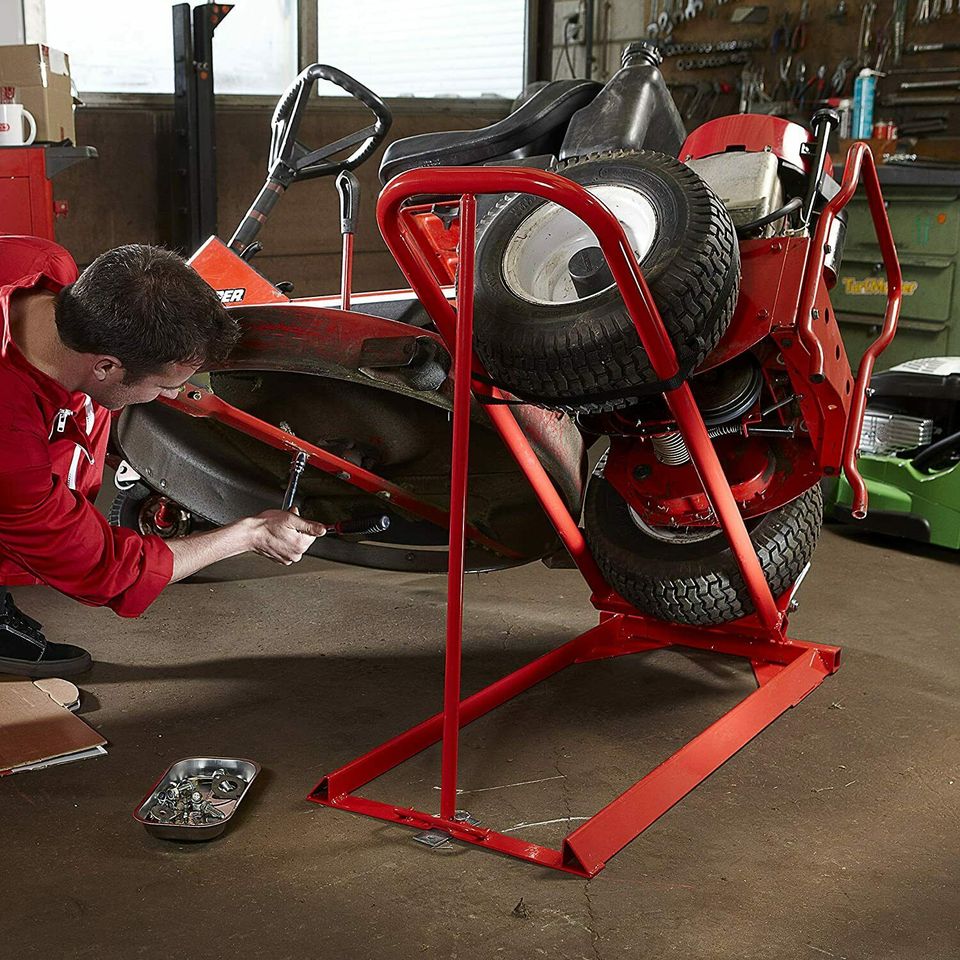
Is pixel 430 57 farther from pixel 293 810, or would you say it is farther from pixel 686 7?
pixel 293 810

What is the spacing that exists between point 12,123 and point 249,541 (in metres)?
3.20

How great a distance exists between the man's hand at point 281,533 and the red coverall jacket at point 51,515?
172 mm

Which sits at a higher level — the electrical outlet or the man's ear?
the electrical outlet

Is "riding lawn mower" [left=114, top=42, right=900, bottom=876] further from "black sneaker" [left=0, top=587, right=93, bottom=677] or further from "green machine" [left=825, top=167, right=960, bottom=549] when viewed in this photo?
"green machine" [left=825, top=167, right=960, bottom=549]

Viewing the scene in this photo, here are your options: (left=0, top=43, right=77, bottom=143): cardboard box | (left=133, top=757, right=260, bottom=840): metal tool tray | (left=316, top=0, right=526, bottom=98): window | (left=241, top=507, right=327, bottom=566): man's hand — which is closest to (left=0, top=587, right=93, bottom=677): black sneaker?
(left=133, top=757, right=260, bottom=840): metal tool tray

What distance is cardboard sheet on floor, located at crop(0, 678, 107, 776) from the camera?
8.18ft

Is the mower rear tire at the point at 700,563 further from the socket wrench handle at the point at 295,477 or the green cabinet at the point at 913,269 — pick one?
the green cabinet at the point at 913,269

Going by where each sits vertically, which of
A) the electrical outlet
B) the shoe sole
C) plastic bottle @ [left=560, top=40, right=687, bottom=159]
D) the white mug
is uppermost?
the electrical outlet

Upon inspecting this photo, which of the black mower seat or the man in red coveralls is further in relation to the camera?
the black mower seat

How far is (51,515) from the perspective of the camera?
7.06 feet

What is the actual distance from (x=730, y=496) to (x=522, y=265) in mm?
652

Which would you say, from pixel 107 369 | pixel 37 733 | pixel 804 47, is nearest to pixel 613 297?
pixel 107 369

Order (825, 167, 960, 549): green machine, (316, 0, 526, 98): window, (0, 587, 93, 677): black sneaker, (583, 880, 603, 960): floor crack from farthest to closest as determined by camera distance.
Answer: (316, 0, 526, 98): window < (825, 167, 960, 549): green machine < (0, 587, 93, 677): black sneaker < (583, 880, 603, 960): floor crack

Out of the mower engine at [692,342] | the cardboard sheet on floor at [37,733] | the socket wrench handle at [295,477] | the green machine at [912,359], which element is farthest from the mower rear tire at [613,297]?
the green machine at [912,359]
